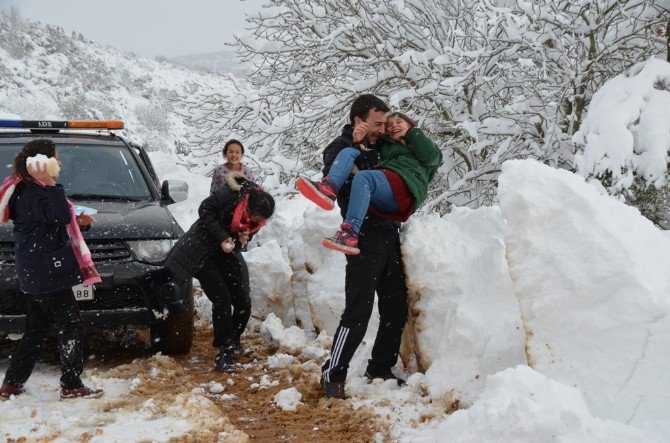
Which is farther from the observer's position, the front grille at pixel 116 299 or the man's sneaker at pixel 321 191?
→ the front grille at pixel 116 299

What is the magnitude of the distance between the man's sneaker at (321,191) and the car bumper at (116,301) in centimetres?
144

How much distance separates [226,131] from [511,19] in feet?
14.0

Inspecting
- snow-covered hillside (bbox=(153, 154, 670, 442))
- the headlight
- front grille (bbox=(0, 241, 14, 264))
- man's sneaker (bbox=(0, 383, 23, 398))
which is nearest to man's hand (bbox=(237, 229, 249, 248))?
the headlight

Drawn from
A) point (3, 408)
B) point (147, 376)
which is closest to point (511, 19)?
point (147, 376)

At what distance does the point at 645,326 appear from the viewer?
9.12 feet

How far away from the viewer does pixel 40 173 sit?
353cm

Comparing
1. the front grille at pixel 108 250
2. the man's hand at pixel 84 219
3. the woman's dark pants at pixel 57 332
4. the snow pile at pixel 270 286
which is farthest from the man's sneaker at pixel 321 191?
the snow pile at pixel 270 286

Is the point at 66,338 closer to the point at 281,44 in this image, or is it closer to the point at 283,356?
the point at 283,356

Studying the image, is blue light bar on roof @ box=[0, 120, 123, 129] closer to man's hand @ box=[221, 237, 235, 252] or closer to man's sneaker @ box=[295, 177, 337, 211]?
man's hand @ box=[221, 237, 235, 252]

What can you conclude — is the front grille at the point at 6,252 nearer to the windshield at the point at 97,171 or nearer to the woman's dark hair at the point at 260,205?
the windshield at the point at 97,171

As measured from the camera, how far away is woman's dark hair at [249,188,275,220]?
4.43 metres

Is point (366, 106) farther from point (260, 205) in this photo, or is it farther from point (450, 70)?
point (450, 70)

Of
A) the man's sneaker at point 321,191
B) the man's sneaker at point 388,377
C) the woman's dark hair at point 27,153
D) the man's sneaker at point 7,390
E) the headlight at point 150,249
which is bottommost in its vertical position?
the man's sneaker at point 7,390

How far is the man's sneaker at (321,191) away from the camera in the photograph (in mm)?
3498
